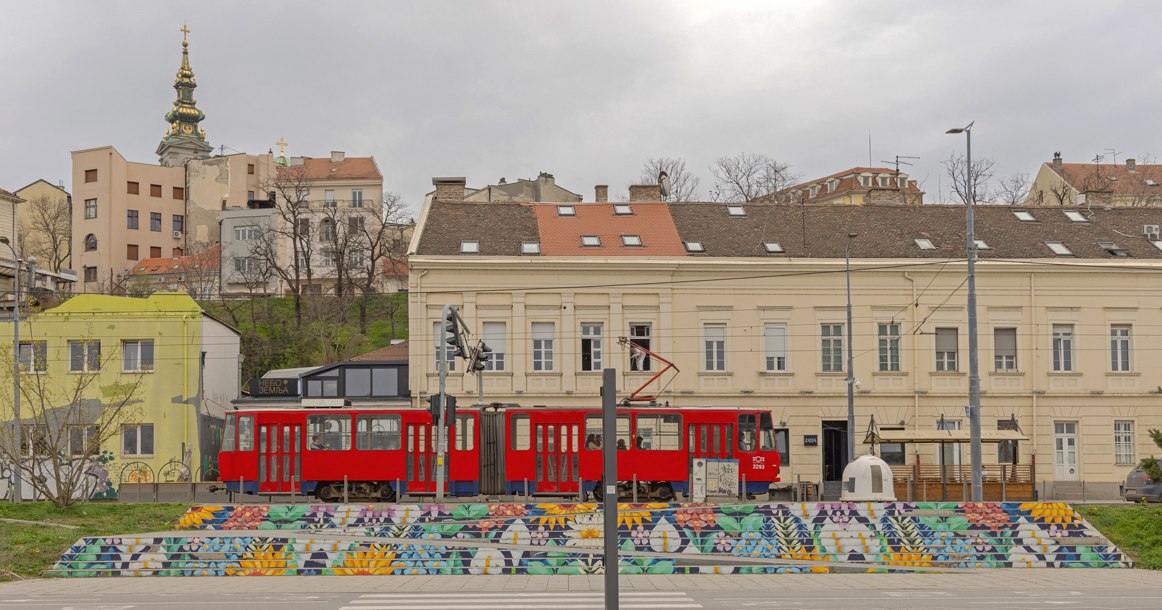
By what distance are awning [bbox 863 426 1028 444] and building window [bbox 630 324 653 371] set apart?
367 inches

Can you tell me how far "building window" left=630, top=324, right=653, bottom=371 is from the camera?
4803 cm

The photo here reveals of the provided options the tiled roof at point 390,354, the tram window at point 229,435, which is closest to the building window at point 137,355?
the tiled roof at point 390,354

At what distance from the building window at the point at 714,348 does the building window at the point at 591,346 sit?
3975mm

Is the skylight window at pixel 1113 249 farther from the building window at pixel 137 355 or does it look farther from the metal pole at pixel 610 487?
the metal pole at pixel 610 487

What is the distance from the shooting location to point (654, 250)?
4947 cm

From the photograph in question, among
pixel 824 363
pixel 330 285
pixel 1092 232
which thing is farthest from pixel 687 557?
pixel 330 285

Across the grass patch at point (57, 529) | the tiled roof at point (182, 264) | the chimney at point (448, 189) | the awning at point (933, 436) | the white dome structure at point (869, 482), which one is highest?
the tiled roof at point (182, 264)

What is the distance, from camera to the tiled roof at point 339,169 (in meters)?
103

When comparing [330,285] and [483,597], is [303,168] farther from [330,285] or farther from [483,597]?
[483,597]

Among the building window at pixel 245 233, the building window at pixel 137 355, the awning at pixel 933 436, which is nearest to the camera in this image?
the awning at pixel 933 436

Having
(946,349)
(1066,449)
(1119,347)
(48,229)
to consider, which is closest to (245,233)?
(48,229)

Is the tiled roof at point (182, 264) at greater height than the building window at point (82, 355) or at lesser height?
greater

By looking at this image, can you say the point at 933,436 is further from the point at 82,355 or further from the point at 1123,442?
the point at 82,355

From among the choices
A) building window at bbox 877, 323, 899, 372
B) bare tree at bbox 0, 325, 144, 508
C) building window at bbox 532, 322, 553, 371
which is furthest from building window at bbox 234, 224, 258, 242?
building window at bbox 877, 323, 899, 372
